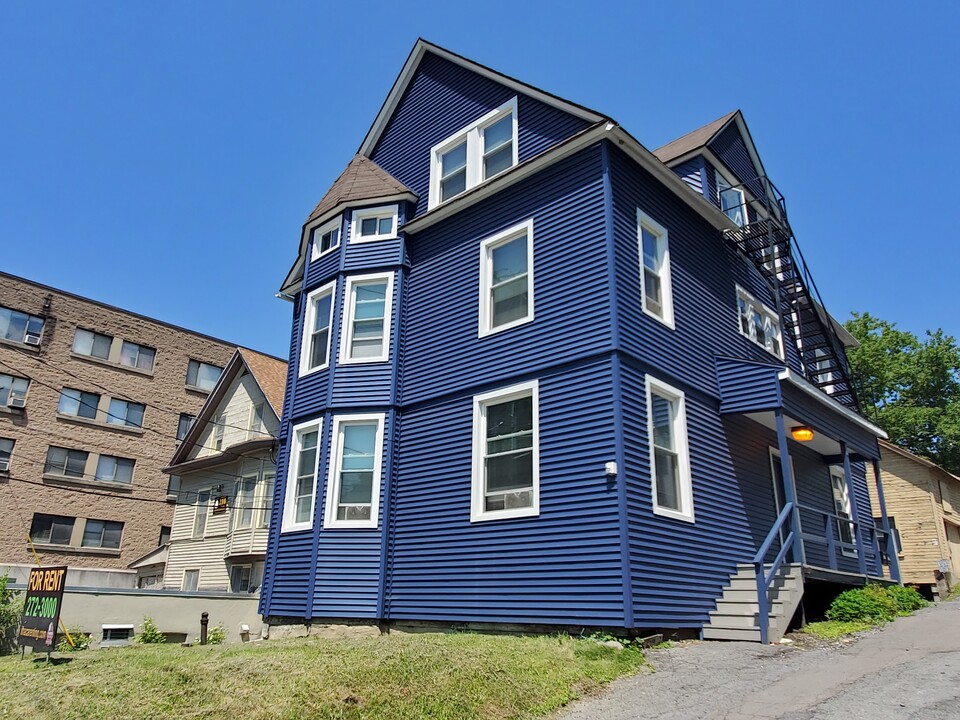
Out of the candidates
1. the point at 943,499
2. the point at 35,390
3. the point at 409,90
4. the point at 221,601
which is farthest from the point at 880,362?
the point at 35,390

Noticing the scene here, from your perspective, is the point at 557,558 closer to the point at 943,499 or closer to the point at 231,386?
the point at 231,386

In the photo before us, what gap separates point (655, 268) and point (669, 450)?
3526mm

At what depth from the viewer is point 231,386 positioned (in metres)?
26.5

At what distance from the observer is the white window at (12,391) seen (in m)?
31.4

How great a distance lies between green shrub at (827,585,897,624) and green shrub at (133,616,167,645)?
14954mm

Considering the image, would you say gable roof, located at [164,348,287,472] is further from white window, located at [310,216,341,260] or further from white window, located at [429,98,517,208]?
white window, located at [429,98,517,208]

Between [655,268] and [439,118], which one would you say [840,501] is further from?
[439,118]

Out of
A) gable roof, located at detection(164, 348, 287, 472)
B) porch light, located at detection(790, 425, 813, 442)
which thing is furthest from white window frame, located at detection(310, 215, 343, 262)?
porch light, located at detection(790, 425, 813, 442)

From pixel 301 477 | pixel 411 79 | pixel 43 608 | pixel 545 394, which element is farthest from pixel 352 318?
pixel 43 608

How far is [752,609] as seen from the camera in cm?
1124

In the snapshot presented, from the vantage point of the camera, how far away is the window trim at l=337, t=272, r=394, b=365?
15.3 m

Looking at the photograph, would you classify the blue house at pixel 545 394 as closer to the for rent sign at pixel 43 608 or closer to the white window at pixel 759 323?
the white window at pixel 759 323

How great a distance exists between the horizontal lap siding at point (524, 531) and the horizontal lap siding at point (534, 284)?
0.58 metres

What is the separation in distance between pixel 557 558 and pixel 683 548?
207 cm
